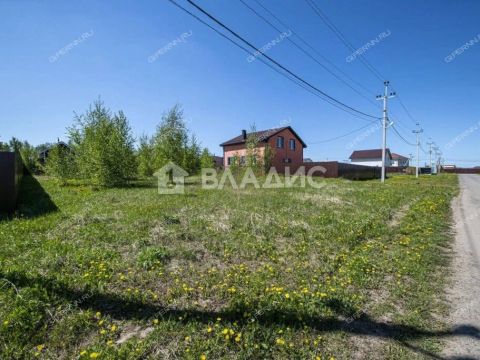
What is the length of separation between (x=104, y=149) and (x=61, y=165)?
4.02 metres

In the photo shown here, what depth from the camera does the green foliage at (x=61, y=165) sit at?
18.1m

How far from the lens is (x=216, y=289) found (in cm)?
391

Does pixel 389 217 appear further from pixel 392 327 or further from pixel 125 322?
pixel 125 322

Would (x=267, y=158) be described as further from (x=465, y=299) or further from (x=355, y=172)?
(x=465, y=299)

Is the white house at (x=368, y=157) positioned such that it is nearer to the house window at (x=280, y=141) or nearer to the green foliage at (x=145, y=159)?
the house window at (x=280, y=141)

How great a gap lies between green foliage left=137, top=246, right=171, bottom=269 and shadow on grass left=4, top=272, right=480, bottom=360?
3.21 feet

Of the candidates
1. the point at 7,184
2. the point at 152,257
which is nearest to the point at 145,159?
the point at 7,184

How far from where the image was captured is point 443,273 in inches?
187

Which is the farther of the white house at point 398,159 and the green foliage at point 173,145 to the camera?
the white house at point 398,159

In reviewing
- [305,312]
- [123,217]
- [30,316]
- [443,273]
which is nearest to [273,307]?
[305,312]

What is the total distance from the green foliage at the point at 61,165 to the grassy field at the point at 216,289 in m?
13.0

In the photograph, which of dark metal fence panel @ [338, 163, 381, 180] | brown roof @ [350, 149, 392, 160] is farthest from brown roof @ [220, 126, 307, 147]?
brown roof @ [350, 149, 392, 160]

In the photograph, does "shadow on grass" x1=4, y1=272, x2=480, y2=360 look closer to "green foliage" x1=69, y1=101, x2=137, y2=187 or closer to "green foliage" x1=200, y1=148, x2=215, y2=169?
"green foliage" x1=69, y1=101, x2=137, y2=187

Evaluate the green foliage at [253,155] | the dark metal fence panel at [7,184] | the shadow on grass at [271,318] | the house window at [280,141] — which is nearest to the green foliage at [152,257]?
the shadow on grass at [271,318]
